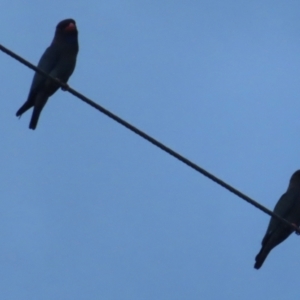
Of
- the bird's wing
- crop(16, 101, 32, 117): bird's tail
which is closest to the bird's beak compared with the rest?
the bird's wing

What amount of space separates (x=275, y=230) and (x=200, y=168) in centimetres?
445

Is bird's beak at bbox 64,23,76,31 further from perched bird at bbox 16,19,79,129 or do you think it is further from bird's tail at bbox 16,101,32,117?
bird's tail at bbox 16,101,32,117

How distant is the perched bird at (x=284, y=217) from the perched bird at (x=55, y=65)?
9.29 ft

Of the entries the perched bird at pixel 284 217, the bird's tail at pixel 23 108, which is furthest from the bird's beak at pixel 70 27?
the perched bird at pixel 284 217

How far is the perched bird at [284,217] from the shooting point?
11.0 meters

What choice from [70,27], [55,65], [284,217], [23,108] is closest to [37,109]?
[23,108]

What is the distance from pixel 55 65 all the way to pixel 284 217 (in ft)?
10.3

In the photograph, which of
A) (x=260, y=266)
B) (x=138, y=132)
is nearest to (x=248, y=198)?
(x=138, y=132)

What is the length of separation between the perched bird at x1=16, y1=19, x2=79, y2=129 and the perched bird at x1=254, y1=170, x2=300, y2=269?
9.29ft

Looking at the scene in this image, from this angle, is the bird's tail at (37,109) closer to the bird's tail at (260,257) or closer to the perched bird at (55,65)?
the perched bird at (55,65)

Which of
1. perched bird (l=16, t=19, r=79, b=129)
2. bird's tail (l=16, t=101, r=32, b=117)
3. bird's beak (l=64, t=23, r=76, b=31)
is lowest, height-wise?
bird's tail (l=16, t=101, r=32, b=117)

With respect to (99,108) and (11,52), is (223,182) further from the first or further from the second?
(11,52)

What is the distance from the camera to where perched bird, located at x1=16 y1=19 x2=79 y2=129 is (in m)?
10.7

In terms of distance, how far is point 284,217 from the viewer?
1148 centimetres
